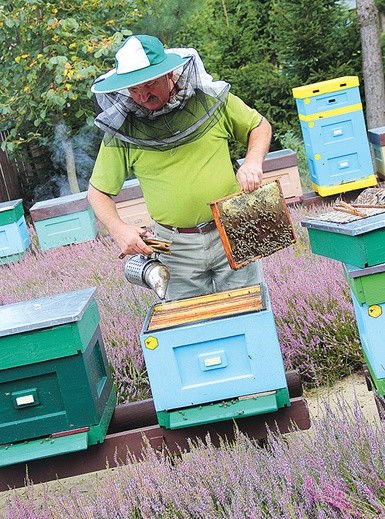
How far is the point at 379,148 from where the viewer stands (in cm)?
824

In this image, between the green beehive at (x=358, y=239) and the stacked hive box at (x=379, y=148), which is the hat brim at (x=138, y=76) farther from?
the stacked hive box at (x=379, y=148)

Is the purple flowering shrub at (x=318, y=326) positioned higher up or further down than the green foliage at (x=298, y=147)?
higher up

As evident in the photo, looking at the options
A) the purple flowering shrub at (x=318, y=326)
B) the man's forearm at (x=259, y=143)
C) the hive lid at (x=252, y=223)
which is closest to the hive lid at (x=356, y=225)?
the hive lid at (x=252, y=223)

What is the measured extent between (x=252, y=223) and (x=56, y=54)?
28.2 feet

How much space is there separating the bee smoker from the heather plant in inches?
25.0

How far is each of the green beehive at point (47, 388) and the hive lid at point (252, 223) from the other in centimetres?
61

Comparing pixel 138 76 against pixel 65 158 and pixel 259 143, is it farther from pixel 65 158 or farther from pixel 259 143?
pixel 65 158

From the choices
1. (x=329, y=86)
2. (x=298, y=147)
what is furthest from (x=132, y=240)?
(x=298, y=147)

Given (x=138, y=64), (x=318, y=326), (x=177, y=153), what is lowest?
(x=318, y=326)

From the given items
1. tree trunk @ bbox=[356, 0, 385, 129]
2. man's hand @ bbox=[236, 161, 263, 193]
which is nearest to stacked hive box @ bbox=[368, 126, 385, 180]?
tree trunk @ bbox=[356, 0, 385, 129]

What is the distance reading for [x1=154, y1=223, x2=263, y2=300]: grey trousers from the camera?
139 inches

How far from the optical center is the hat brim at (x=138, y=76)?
313cm

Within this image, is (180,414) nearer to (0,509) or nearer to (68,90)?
(0,509)

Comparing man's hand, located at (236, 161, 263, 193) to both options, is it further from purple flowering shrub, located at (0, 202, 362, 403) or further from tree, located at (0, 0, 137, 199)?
tree, located at (0, 0, 137, 199)
